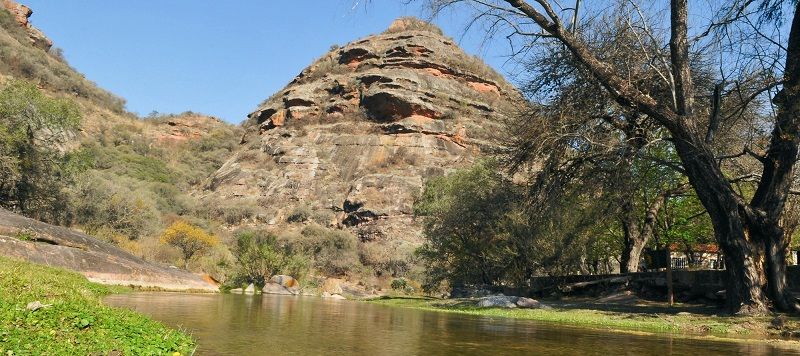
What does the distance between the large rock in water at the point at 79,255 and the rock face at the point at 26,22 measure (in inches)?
3195

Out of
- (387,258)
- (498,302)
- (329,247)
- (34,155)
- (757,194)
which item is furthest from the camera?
(329,247)

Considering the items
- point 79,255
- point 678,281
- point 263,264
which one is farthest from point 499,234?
point 79,255

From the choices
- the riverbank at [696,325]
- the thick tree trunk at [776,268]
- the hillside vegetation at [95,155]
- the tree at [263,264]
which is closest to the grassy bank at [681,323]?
the riverbank at [696,325]

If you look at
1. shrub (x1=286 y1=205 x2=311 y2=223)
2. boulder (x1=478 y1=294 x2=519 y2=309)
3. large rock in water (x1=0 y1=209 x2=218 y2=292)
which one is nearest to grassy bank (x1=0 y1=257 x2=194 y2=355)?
boulder (x1=478 y1=294 x2=519 y2=309)

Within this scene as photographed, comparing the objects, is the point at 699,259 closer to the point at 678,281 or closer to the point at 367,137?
the point at 678,281

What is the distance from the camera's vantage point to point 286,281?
3300cm

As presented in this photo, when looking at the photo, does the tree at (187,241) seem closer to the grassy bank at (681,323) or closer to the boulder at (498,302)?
the boulder at (498,302)

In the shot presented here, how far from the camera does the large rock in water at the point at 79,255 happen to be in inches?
730

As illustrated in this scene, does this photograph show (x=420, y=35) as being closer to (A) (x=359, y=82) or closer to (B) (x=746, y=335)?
(A) (x=359, y=82)

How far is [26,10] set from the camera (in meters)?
92.6

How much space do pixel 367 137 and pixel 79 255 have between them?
176 ft

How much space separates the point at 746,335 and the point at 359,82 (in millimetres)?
74071

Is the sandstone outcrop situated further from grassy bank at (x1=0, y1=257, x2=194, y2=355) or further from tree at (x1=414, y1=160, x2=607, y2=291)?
grassy bank at (x1=0, y1=257, x2=194, y2=355)

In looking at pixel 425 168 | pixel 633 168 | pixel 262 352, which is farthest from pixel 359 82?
pixel 262 352
